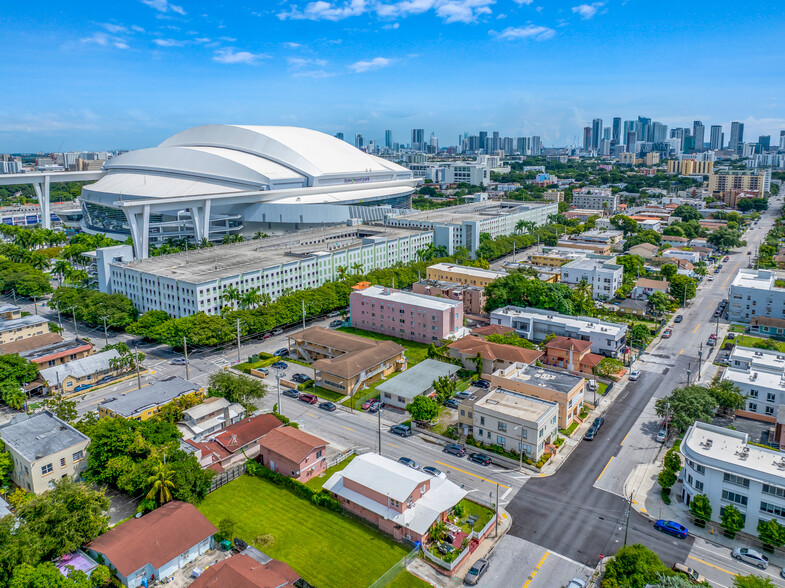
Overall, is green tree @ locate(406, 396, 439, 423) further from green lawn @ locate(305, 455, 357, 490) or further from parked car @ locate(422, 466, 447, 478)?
green lawn @ locate(305, 455, 357, 490)

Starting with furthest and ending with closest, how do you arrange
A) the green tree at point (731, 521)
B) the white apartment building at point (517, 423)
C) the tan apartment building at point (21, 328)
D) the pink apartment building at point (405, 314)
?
1. the pink apartment building at point (405, 314)
2. the tan apartment building at point (21, 328)
3. the white apartment building at point (517, 423)
4. the green tree at point (731, 521)

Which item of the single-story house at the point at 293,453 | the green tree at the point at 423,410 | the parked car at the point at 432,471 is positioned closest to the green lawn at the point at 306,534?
the single-story house at the point at 293,453

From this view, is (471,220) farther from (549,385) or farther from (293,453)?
(293,453)

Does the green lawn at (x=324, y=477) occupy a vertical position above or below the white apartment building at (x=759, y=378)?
below

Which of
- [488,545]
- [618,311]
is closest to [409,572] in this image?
[488,545]

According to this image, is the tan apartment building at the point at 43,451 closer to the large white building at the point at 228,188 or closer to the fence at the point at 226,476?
the fence at the point at 226,476

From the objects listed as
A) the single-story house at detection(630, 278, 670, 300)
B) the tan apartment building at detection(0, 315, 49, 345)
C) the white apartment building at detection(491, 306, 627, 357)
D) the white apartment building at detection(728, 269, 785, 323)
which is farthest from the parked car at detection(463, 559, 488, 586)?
the single-story house at detection(630, 278, 670, 300)
